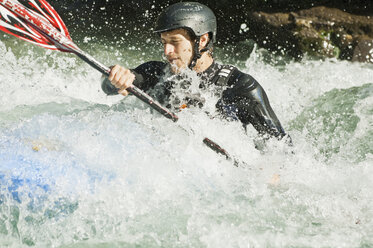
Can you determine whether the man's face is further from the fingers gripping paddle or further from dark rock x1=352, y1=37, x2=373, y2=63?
dark rock x1=352, y1=37, x2=373, y2=63

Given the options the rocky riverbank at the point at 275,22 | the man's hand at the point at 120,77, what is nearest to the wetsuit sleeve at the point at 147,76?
the man's hand at the point at 120,77

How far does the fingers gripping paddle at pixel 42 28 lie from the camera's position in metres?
2.47

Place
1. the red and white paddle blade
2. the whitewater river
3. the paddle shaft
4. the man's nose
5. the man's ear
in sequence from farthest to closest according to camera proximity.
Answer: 1. the man's ear
2. the man's nose
3. the red and white paddle blade
4. the paddle shaft
5. the whitewater river

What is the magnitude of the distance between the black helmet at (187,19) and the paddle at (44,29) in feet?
1.87

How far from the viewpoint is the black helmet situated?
9.34ft

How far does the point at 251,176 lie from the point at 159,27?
121cm

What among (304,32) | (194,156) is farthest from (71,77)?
(304,32)

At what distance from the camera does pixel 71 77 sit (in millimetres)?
4898

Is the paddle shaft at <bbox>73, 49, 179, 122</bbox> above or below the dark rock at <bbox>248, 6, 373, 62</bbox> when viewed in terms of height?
below

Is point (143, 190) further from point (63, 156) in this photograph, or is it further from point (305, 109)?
point (305, 109)

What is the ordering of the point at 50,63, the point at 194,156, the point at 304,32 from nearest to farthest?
the point at 194,156
the point at 50,63
the point at 304,32

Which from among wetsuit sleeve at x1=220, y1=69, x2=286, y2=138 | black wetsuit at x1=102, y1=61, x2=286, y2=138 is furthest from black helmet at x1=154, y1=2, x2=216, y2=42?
wetsuit sleeve at x1=220, y1=69, x2=286, y2=138

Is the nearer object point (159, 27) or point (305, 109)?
point (159, 27)

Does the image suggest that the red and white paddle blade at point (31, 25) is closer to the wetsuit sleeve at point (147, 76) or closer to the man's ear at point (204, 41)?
the wetsuit sleeve at point (147, 76)
